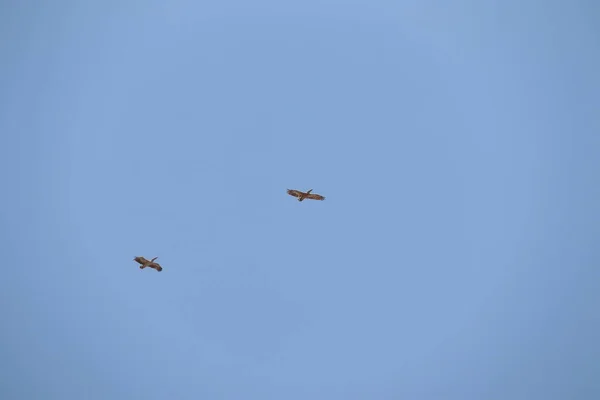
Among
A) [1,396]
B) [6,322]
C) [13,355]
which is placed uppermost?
[6,322]

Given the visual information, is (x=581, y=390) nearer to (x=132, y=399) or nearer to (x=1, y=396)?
(x=132, y=399)

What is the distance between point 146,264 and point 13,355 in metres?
46.5

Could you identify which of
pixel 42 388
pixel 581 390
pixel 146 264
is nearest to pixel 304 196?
pixel 146 264

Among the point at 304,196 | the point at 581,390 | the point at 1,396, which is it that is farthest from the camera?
the point at 581,390

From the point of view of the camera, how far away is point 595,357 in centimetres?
7950

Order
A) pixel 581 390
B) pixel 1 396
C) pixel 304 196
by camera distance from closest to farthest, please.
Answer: pixel 304 196, pixel 1 396, pixel 581 390

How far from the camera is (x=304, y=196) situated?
36.9 m

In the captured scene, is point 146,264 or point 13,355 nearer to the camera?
point 146,264

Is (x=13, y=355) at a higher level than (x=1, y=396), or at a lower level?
higher

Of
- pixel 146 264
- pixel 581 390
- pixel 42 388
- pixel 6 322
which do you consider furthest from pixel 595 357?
pixel 6 322

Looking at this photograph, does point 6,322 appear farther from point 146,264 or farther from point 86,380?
point 146,264

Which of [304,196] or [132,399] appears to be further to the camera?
[132,399]

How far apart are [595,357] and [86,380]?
6829 centimetres

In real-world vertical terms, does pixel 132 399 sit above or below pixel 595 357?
below
